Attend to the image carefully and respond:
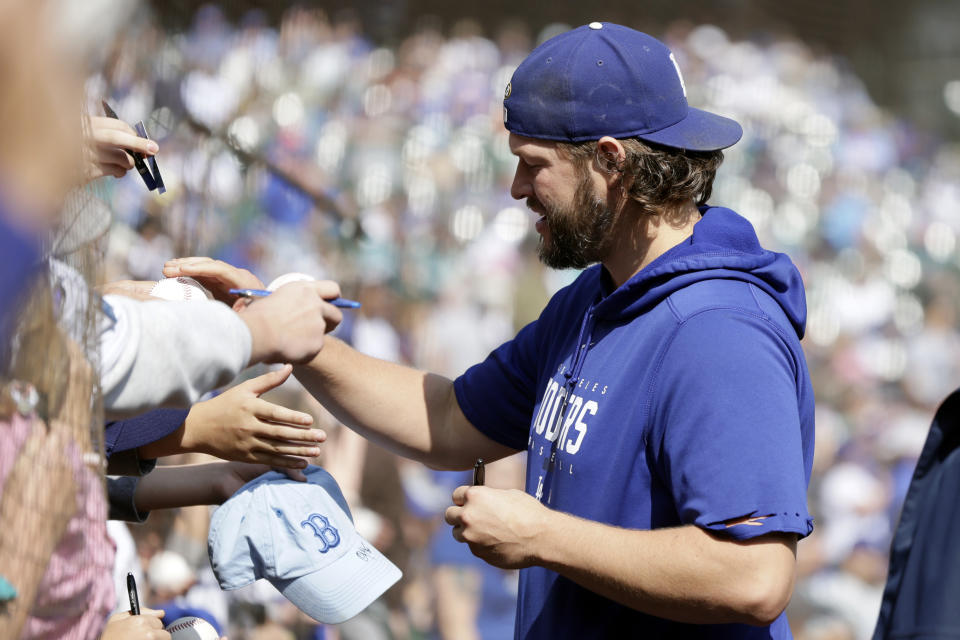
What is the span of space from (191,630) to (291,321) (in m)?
0.74

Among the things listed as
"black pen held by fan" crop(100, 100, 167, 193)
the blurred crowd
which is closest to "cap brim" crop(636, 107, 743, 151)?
"black pen held by fan" crop(100, 100, 167, 193)

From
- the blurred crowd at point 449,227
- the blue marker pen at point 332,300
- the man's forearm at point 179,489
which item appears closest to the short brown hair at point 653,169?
the blue marker pen at point 332,300

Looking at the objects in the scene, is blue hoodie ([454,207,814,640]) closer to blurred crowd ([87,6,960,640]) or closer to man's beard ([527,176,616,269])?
man's beard ([527,176,616,269])

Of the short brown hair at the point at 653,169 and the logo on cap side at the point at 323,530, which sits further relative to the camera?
the short brown hair at the point at 653,169

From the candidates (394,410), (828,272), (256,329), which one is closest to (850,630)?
(828,272)

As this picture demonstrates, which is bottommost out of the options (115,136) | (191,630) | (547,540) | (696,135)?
(191,630)

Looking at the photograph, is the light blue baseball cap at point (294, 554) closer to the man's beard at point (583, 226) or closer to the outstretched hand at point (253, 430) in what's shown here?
the outstretched hand at point (253, 430)

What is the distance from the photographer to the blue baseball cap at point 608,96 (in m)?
1.75

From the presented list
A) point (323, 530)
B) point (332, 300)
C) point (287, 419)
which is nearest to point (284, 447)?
point (287, 419)

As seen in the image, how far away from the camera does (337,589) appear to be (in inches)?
63.7

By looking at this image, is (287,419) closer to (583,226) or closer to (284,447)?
(284,447)

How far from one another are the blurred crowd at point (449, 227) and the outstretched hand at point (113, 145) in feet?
4.52

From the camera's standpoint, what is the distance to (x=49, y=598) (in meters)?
1.14

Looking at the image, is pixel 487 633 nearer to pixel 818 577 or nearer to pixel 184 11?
pixel 818 577
